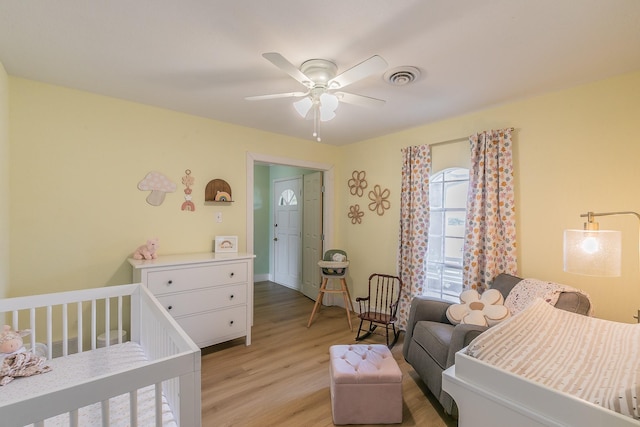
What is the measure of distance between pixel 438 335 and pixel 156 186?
2754 mm

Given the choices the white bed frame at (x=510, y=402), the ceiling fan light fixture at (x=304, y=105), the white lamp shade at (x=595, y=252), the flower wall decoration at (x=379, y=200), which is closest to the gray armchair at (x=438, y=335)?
the white lamp shade at (x=595, y=252)

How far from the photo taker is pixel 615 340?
126 centimetres

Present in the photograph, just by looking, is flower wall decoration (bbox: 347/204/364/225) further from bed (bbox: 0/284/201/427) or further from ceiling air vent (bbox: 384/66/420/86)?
bed (bbox: 0/284/201/427)

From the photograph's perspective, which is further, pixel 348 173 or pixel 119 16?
pixel 348 173

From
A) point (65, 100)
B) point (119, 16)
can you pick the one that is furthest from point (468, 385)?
point (65, 100)

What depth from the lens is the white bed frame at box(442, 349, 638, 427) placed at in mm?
792

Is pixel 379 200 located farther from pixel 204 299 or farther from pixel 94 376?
pixel 94 376

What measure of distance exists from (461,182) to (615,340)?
6.37ft

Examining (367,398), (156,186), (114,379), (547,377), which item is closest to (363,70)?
(547,377)

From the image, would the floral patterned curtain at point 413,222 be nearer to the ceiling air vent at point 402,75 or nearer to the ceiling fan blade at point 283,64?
the ceiling air vent at point 402,75

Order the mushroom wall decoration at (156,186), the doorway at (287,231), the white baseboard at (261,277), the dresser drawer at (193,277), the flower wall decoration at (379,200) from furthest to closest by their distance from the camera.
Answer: the white baseboard at (261,277) → the doorway at (287,231) → the flower wall decoration at (379,200) → the mushroom wall decoration at (156,186) → the dresser drawer at (193,277)

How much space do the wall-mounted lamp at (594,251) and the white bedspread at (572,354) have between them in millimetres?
343

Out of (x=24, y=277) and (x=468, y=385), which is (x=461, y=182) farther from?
(x=24, y=277)

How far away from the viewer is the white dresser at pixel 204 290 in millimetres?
2355
